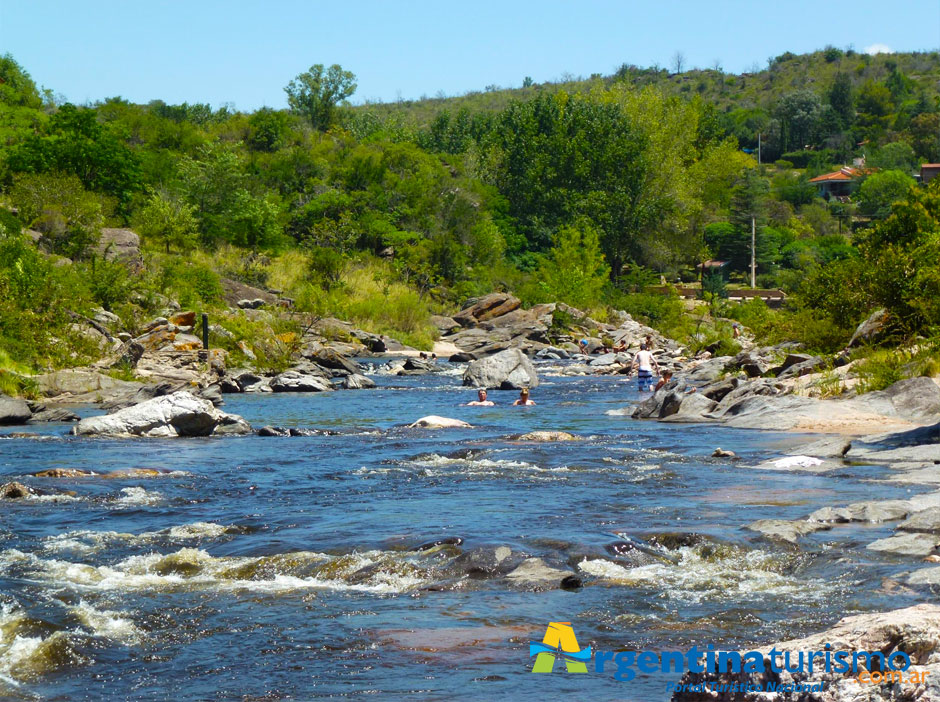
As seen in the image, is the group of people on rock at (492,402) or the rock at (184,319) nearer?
the group of people on rock at (492,402)

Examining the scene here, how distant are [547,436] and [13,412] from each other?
10018 mm

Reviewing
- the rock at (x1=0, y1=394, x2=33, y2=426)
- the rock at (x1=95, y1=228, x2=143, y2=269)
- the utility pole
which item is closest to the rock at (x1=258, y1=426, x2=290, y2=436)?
the rock at (x1=0, y1=394, x2=33, y2=426)

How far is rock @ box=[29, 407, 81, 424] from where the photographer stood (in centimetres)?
1994

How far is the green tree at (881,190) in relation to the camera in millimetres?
88250

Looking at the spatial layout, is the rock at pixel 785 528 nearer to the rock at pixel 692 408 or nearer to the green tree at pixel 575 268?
the rock at pixel 692 408

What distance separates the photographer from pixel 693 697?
4605 millimetres

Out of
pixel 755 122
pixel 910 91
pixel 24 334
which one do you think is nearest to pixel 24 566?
pixel 24 334

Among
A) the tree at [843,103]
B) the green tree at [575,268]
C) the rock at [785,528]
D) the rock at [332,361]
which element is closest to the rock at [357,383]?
the rock at [332,361]

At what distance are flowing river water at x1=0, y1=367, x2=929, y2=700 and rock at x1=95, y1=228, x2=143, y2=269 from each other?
22.8m

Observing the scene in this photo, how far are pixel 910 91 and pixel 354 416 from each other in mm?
137787

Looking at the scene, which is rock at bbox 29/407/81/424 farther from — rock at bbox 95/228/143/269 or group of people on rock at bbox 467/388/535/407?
rock at bbox 95/228/143/269

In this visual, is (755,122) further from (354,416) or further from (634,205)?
(354,416)

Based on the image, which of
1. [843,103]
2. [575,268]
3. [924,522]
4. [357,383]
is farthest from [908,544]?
[843,103]

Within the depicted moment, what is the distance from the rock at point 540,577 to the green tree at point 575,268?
44.2 metres
